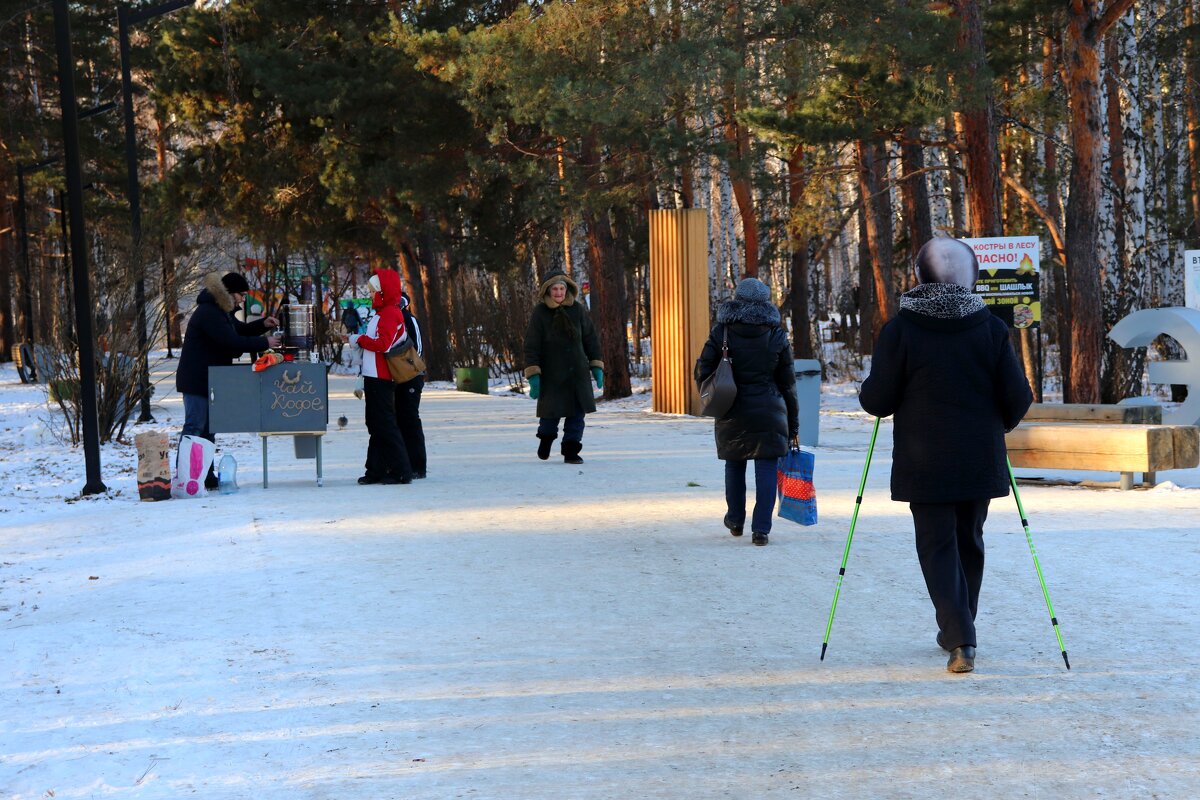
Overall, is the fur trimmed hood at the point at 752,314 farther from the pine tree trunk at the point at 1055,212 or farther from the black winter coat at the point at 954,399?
the pine tree trunk at the point at 1055,212

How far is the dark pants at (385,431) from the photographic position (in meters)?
14.1

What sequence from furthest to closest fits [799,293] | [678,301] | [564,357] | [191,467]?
[799,293], [678,301], [564,357], [191,467]

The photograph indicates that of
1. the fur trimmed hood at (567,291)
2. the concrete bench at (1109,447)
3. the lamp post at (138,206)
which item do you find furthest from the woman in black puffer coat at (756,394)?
the lamp post at (138,206)

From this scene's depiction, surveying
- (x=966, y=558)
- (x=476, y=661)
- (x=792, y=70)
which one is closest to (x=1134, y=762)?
(x=966, y=558)

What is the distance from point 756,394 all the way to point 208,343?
600 centimetres

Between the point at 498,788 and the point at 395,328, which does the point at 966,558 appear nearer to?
the point at 498,788

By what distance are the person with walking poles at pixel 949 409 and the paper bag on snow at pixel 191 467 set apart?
835cm

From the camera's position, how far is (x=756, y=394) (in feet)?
33.1

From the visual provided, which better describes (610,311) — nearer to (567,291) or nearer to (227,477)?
(567,291)

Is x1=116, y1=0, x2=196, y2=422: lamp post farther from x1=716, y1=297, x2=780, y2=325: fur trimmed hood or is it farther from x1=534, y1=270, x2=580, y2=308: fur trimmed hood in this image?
x1=716, y1=297, x2=780, y2=325: fur trimmed hood

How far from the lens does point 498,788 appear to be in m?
4.94

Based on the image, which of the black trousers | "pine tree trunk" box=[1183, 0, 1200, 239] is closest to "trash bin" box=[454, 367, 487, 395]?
"pine tree trunk" box=[1183, 0, 1200, 239]

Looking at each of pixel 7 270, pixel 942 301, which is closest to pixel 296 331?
pixel 942 301

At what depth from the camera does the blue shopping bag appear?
9.66 m
